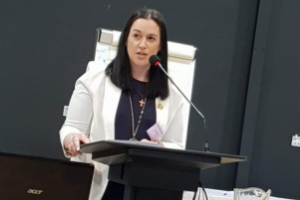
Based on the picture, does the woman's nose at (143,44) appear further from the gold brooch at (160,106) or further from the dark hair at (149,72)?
the gold brooch at (160,106)

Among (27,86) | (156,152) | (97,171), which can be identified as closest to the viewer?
(156,152)

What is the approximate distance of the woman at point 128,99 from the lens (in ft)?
4.99

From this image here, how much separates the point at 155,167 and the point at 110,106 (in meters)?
0.51

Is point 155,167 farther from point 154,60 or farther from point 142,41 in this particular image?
point 142,41

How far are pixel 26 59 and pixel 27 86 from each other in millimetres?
195

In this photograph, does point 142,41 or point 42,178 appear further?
point 142,41

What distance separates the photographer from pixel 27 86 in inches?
117

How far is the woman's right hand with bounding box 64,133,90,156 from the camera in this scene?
131 cm

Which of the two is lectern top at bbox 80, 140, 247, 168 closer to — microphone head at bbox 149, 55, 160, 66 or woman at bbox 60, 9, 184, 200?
woman at bbox 60, 9, 184, 200

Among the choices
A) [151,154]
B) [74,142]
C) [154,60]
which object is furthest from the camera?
[154,60]

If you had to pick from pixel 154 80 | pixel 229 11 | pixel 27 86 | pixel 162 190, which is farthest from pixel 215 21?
pixel 162 190

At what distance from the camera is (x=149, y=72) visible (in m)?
1.67

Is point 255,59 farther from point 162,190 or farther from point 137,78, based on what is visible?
point 162,190

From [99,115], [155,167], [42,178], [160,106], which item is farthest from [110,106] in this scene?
[155,167]
